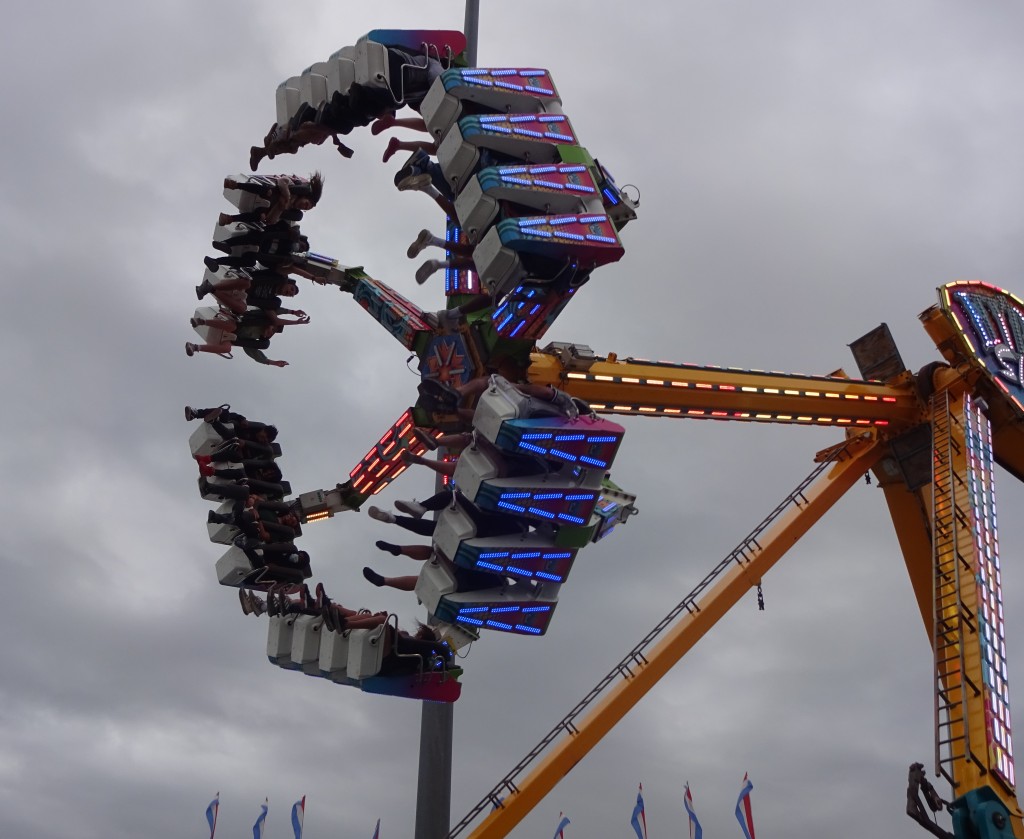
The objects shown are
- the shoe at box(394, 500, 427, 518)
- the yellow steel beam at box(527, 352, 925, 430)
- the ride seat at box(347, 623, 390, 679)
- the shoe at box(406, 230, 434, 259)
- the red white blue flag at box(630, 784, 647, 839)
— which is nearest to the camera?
the shoe at box(394, 500, 427, 518)

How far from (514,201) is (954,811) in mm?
8616

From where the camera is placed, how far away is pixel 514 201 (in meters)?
14.3

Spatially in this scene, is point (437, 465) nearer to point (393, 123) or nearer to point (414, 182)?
point (414, 182)

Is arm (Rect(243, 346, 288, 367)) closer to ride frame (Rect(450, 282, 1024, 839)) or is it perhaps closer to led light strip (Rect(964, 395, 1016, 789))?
ride frame (Rect(450, 282, 1024, 839))

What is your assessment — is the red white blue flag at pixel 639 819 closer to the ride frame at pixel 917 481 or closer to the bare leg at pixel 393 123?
the ride frame at pixel 917 481

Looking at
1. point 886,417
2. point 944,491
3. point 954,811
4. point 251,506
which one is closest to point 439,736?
point 251,506

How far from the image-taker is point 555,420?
13992mm

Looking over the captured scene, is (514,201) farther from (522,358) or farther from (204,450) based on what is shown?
(204,450)

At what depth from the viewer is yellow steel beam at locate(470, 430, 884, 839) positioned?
20.0 m

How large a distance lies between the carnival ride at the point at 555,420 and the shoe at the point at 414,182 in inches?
1.2

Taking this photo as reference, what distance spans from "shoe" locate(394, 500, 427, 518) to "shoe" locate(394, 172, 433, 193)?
13.9 feet

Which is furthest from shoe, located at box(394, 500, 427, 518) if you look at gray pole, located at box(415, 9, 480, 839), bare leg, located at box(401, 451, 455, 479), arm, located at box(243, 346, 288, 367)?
arm, located at box(243, 346, 288, 367)

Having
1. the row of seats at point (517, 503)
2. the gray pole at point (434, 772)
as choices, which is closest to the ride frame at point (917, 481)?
the gray pole at point (434, 772)

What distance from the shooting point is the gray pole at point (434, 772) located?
17.4 meters
